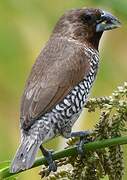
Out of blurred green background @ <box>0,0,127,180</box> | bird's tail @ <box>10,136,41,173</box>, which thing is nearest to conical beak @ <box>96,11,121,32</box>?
blurred green background @ <box>0,0,127,180</box>

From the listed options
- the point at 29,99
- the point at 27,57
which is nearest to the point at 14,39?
the point at 27,57

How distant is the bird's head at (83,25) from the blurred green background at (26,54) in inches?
3.3

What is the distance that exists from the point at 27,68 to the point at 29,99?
1843mm

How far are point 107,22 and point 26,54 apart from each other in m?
1.21

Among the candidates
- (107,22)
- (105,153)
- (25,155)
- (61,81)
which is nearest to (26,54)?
(107,22)

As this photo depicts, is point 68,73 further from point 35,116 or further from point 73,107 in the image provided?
point 35,116

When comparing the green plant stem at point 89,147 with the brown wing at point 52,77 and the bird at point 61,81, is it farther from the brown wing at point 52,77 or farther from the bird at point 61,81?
the brown wing at point 52,77

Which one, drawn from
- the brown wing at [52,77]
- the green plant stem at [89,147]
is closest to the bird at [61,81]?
the brown wing at [52,77]

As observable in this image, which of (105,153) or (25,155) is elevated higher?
(105,153)

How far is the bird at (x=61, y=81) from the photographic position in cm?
354

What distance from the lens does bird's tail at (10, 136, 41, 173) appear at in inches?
117

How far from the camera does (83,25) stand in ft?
14.6

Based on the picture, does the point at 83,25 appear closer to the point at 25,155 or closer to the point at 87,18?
the point at 87,18

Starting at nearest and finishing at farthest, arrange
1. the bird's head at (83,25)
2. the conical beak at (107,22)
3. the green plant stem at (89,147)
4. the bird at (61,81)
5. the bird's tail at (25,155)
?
the green plant stem at (89,147), the bird's tail at (25,155), the bird at (61,81), the conical beak at (107,22), the bird's head at (83,25)
